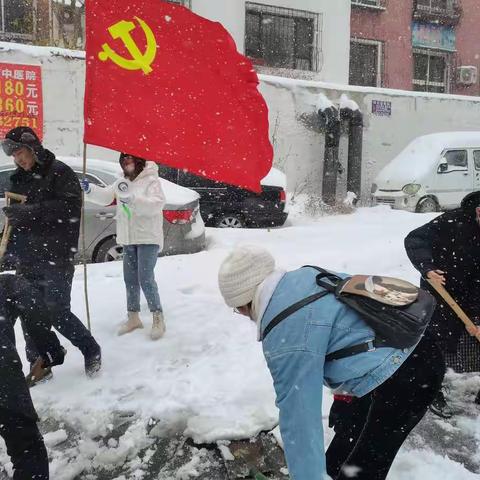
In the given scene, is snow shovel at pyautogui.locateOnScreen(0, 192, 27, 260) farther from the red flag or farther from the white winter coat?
the white winter coat

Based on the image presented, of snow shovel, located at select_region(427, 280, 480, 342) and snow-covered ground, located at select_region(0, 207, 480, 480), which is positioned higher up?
snow shovel, located at select_region(427, 280, 480, 342)

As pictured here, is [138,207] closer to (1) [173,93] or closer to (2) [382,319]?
(1) [173,93]

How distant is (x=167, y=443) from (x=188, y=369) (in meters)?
0.87

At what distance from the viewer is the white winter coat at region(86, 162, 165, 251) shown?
4.22 m

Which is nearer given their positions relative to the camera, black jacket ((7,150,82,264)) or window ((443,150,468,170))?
black jacket ((7,150,82,264))

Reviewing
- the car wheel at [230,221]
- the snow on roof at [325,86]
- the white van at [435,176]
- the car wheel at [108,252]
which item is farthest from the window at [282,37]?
the car wheel at [108,252]

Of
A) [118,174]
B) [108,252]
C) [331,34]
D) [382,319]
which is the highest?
[331,34]

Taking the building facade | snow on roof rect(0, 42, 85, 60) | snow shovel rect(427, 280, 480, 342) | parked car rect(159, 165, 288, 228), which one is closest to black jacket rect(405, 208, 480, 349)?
snow shovel rect(427, 280, 480, 342)

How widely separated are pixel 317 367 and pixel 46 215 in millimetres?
2407

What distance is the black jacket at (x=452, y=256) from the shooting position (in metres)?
3.28

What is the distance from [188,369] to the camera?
3926 mm

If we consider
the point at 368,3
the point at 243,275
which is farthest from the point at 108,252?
the point at 368,3

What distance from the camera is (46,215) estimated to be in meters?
3.51

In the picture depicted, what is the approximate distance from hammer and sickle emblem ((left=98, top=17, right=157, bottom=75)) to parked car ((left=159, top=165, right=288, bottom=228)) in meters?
6.05
